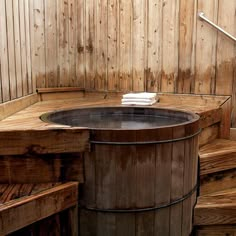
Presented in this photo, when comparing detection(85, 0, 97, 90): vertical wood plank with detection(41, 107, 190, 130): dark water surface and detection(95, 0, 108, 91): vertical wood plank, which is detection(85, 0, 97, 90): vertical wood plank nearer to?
detection(95, 0, 108, 91): vertical wood plank

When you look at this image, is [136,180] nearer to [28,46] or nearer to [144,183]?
[144,183]

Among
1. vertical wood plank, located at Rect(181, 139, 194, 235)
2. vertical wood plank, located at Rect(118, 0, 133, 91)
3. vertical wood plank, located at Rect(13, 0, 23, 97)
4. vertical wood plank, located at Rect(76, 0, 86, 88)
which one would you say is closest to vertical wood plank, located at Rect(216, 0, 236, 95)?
vertical wood plank, located at Rect(118, 0, 133, 91)

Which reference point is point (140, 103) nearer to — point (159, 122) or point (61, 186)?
point (159, 122)

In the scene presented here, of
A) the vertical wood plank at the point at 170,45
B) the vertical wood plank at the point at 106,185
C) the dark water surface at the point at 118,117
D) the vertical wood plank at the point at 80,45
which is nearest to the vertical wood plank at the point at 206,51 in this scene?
the vertical wood plank at the point at 170,45

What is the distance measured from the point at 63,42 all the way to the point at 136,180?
7.66 ft

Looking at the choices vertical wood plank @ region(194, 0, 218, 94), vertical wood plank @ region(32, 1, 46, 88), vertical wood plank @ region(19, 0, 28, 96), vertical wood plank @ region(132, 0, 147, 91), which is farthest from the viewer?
vertical wood plank @ region(132, 0, 147, 91)

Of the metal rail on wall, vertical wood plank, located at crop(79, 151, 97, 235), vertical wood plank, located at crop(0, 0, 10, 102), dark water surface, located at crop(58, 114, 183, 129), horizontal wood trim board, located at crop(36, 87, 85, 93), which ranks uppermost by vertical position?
the metal rail on wall

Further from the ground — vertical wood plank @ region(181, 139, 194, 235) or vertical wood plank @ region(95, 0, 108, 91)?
vertical wood plank @ region(95, 0, 108, 91)

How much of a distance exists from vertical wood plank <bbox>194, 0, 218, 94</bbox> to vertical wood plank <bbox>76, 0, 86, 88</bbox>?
1321 millimetres

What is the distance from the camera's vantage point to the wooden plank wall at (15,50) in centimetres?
260

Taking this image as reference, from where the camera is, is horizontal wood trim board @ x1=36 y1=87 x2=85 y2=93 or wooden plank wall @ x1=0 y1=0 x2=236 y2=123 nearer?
wooden plank wall @ x1=0 y1=0 x2=236 y2=123

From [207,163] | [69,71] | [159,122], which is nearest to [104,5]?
[69,71]

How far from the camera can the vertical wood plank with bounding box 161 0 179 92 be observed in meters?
3.38

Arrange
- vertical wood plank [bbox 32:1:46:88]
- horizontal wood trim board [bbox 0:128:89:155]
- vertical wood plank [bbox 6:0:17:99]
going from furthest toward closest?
vertical wood plank [bbox 32:1:46:88], vertical wood plank [bbox 6:0:17:99], horizontal wood trim board [bbox 0:128:89:155]
